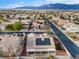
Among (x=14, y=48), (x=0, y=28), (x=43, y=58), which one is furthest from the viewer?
(x=0, y=28)

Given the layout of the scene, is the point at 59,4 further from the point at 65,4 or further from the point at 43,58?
the point at 43,58

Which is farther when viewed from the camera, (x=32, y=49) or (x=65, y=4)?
(x=65, y=4)

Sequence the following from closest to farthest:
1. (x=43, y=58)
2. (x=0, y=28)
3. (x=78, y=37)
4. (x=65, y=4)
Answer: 1. (x=43, y=58)
2. (x=78, y=37)
3. (x=0, y=28)
4. (x=65, y=4)

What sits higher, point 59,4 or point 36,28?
point 36,28

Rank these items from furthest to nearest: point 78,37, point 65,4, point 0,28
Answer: point 65,4 < point 0,28 < point 78,37

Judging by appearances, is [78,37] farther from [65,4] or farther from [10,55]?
[65,4]

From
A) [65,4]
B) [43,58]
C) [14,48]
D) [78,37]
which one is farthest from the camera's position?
[65,4]

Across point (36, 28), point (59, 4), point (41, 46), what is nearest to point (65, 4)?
point (59, 4)

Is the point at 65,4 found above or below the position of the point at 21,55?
below

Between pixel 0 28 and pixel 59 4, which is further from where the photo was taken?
pixel 59 4
